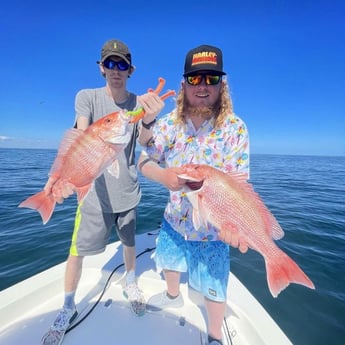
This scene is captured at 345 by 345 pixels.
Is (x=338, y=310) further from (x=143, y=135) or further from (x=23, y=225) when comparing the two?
(x=23, y=225)

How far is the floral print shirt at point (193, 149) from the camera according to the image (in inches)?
81.9

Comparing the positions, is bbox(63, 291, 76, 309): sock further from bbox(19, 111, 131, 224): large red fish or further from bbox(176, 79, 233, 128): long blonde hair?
bbox(176, 79, 233, 128): long blonde hair

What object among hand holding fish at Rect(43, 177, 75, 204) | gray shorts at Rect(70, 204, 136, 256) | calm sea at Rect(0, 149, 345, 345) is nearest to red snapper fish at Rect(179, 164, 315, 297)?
hand holding fish at Rect(43, 177, 75, 204)

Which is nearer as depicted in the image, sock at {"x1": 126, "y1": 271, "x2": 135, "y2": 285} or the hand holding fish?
the hand holding fish

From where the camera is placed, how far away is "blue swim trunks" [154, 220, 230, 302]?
214 centimetres

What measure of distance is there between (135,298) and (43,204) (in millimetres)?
1807

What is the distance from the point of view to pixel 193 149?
2.19 m

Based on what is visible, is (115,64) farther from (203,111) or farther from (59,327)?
(59,327)

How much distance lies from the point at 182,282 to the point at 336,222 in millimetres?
6230

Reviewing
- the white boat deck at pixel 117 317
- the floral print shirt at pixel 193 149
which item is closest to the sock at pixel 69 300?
the white boat deck at pixel 117 317

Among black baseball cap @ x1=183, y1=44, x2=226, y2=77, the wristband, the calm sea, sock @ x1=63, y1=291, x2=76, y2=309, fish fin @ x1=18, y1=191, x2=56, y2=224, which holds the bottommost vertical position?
the calm sea

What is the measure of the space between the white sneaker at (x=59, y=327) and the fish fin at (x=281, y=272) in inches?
87.4

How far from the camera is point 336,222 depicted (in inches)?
269

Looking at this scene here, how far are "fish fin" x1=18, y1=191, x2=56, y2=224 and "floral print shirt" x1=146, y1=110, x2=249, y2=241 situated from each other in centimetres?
105
